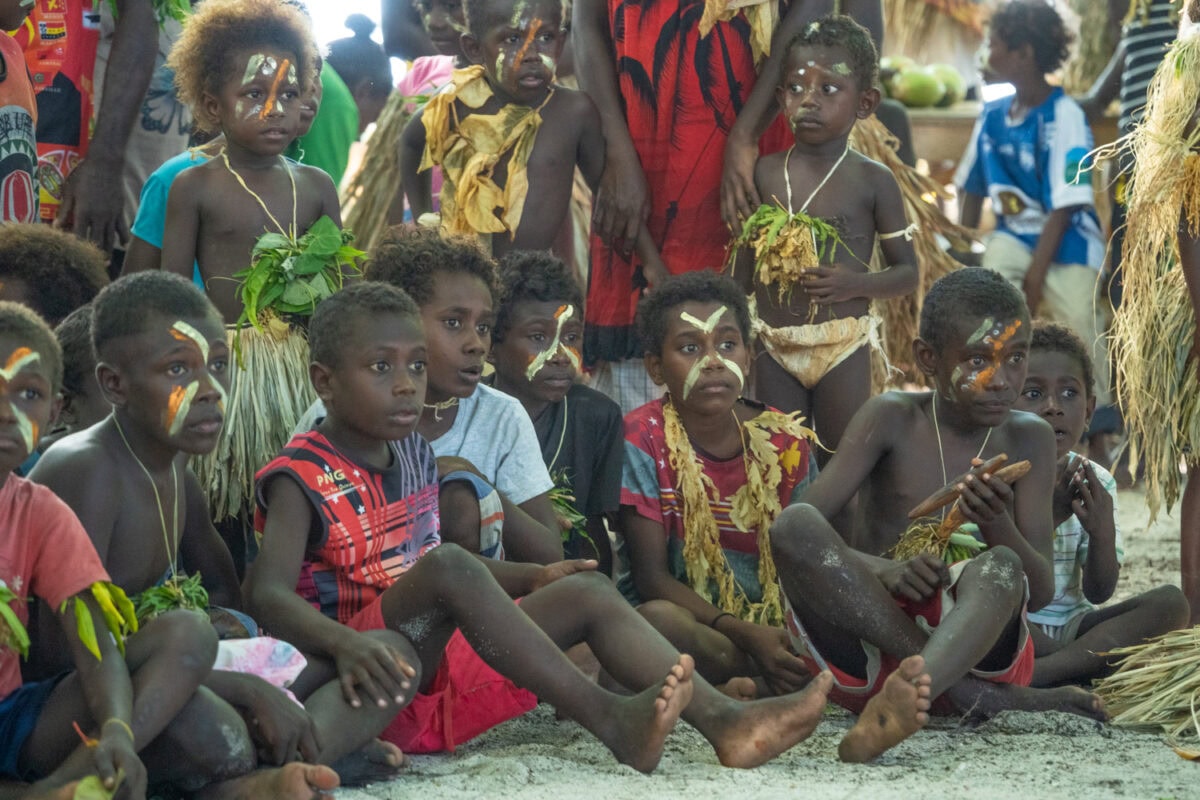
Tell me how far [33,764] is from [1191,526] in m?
2.96

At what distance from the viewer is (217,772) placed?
101 inches

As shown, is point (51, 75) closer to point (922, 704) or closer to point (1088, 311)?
point (922, 704)

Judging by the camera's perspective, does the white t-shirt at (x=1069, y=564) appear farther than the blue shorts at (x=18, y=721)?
Yes

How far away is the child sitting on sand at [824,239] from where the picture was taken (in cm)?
417

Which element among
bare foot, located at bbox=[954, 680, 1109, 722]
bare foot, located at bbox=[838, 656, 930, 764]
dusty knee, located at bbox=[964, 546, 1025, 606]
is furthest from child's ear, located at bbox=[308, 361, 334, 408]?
bare foot, located at bbox=[954, 680, 1109, 722]

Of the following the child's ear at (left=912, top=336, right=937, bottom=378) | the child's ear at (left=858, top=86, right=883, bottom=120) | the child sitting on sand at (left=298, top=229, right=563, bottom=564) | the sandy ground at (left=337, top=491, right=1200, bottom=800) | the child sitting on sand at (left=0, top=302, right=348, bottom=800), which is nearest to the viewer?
the child sitting on sand at (left=0, top=302, right=348, bottom=800)

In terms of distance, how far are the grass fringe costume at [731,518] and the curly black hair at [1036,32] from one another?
3.29m

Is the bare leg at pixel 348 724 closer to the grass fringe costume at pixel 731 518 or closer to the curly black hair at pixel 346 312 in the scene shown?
the curly black hair at pixel 346 312

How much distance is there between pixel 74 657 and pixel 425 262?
4.63 ft

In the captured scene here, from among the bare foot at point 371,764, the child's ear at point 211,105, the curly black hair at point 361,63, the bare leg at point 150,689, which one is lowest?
the bare foot at point 371,764

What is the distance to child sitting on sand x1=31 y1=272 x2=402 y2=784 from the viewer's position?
2.75 m

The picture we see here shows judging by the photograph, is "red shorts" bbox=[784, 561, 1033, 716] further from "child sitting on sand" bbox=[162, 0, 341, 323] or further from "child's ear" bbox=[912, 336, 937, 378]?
"child sitting on sand" bbox=[162, 0, 341, 323]

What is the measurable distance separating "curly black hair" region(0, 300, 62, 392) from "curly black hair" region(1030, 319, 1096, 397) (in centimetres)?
244

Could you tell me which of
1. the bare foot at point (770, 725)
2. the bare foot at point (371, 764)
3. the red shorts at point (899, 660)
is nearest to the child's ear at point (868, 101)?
the red shorts at point (899, 660)
